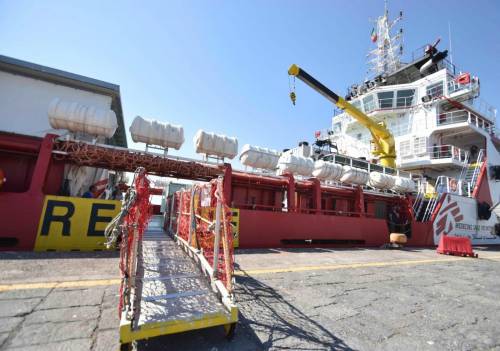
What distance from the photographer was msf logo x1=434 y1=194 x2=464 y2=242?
49.1ft

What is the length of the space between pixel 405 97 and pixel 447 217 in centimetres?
1065

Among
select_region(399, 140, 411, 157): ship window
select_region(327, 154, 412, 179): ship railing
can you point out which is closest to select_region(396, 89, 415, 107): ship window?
select_region(399, 140, 411, 157): ship window

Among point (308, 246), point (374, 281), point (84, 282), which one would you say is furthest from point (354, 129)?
point (84, 282)

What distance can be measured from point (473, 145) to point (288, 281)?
24.8 meters

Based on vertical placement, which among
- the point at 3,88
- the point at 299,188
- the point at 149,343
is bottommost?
the point at 149,343

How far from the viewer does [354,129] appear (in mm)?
23797

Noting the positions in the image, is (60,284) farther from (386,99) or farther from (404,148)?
(386,99)

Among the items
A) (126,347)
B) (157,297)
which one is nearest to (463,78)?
(157,297)

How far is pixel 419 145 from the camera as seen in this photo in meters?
19.3

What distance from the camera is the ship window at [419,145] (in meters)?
19.0

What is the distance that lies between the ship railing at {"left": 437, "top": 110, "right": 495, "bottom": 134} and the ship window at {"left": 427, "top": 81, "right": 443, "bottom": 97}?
5.89ft

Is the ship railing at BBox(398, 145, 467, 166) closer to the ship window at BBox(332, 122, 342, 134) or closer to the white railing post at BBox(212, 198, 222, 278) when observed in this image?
the ship window at BBox(332, 122, 342, 134)

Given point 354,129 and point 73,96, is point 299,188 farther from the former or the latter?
point 354,129

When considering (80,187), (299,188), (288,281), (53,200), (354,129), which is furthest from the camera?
(354,129)
